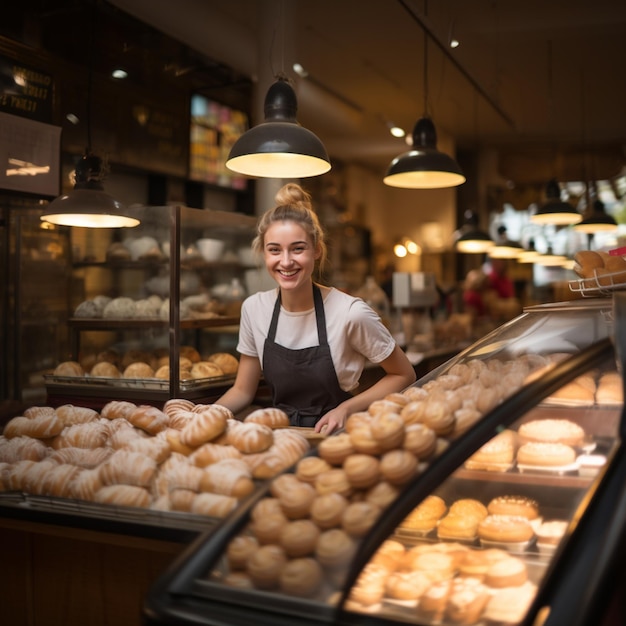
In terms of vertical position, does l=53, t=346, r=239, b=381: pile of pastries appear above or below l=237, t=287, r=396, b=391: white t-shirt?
below

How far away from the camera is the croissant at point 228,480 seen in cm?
158

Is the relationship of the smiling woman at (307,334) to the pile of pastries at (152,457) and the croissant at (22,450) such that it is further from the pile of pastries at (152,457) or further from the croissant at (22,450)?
the croissant at (22,450)

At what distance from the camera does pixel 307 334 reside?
9.39 ft

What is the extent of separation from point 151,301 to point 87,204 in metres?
0.81

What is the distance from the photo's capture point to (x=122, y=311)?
14.0 feet

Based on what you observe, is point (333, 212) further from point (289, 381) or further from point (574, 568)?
point (574, 568)

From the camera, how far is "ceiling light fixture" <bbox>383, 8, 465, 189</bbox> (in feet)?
14.1

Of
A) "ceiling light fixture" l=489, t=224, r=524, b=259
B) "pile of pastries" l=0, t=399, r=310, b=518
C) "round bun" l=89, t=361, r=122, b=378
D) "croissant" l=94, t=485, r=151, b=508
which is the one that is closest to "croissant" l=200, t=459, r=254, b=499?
"pile of pastries" l=0, t=399, r=310, b=518

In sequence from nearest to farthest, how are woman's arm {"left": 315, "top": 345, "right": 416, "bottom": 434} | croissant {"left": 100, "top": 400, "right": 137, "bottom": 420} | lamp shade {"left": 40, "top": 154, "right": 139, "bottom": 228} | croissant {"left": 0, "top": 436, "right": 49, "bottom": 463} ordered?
croissant {"left": 0, "top": 436, "right": 49, "bottom": 463}
croissant {"left": 100, "top": 400, "right": 137, "bottom": 420}
woman's arm {"left": 315, "top": 345, "right": 416, "bottom": 434}
lamp shade {"left": 40, "top": 154, "right": 139, "bottom": 228}

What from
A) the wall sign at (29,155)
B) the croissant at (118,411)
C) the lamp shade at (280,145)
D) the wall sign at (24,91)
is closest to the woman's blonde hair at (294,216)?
the lamp shade at (280,145)

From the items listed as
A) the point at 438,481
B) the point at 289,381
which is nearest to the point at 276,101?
the point at 289,381

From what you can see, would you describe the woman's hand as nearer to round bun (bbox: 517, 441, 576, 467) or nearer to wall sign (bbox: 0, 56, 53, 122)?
round bun (bbox: 517, 441, 576, 467)

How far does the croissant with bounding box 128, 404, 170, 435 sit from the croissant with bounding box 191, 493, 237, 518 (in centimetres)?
48

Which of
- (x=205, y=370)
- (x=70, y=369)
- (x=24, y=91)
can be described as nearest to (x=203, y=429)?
(x=205, y=370)
